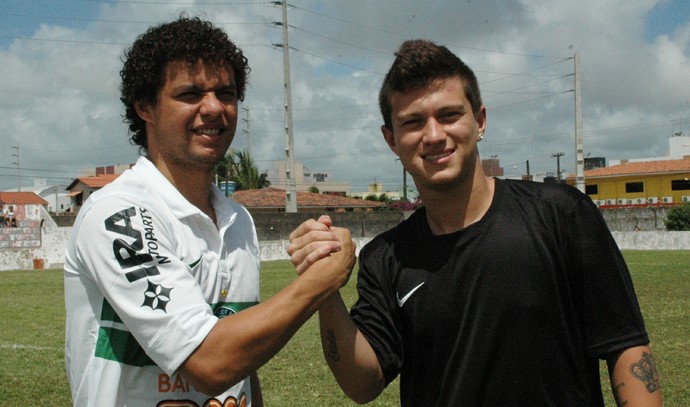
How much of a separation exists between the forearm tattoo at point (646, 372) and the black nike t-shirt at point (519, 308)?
0.27ft

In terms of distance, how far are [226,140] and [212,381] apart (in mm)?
1073

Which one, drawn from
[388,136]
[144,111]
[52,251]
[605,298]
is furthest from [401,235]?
[52,251]

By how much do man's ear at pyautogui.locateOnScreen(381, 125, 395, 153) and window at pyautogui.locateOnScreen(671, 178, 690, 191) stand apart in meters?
73.6

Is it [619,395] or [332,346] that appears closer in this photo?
[619,395]

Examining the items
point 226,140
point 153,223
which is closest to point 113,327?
point 153,223

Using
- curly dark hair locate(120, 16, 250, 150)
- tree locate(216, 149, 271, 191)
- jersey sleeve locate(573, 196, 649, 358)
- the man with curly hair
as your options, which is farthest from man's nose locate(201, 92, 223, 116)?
tree locate(216, 149, 271, 191)

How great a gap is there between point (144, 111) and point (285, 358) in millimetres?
7412

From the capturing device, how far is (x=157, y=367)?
2.50 metres

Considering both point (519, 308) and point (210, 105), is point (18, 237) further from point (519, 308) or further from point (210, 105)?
point (519, 308)

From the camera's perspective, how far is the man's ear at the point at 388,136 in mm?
2975

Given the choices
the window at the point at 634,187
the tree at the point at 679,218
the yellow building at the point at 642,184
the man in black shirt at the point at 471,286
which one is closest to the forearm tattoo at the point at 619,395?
the man in black shirt at the point at 471,286

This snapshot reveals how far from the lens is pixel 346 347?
275cm

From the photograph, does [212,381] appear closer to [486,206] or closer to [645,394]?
[486,206]

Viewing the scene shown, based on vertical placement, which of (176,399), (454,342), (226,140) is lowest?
(176,399)
